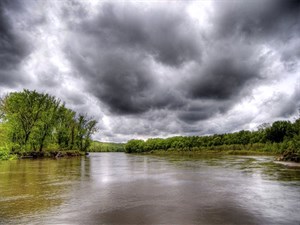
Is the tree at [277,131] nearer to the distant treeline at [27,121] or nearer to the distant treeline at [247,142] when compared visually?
Answer: the distant treeline at [247,142]

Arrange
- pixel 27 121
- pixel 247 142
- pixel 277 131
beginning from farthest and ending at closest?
pixel 247 142 < pixel 277 131 < pixel 27 121

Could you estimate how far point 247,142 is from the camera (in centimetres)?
10875

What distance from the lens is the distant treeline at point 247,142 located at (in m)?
59.3

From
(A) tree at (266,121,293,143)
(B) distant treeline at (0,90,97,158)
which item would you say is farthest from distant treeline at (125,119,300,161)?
(B) distant treeline at (0,90,97,158)

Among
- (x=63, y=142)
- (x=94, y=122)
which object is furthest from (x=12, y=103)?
(x=94, y=122)

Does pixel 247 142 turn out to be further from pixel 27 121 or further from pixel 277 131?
pixel 27 121

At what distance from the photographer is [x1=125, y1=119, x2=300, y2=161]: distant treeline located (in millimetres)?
59344

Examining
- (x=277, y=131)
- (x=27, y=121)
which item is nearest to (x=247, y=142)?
(x=277, y=131)

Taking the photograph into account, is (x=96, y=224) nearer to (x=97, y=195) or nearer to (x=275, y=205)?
(x=97, y=195)

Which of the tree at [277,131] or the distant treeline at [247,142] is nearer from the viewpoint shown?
the distant treeline at [247,142]

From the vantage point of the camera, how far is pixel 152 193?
34.8ft

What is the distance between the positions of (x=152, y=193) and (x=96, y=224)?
4.78 metres

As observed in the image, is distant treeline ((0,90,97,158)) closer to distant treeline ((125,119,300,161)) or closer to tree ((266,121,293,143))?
distant treeline ((125,119,300,161))

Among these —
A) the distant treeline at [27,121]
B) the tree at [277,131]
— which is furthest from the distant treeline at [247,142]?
the distant treeline at [27,121]
